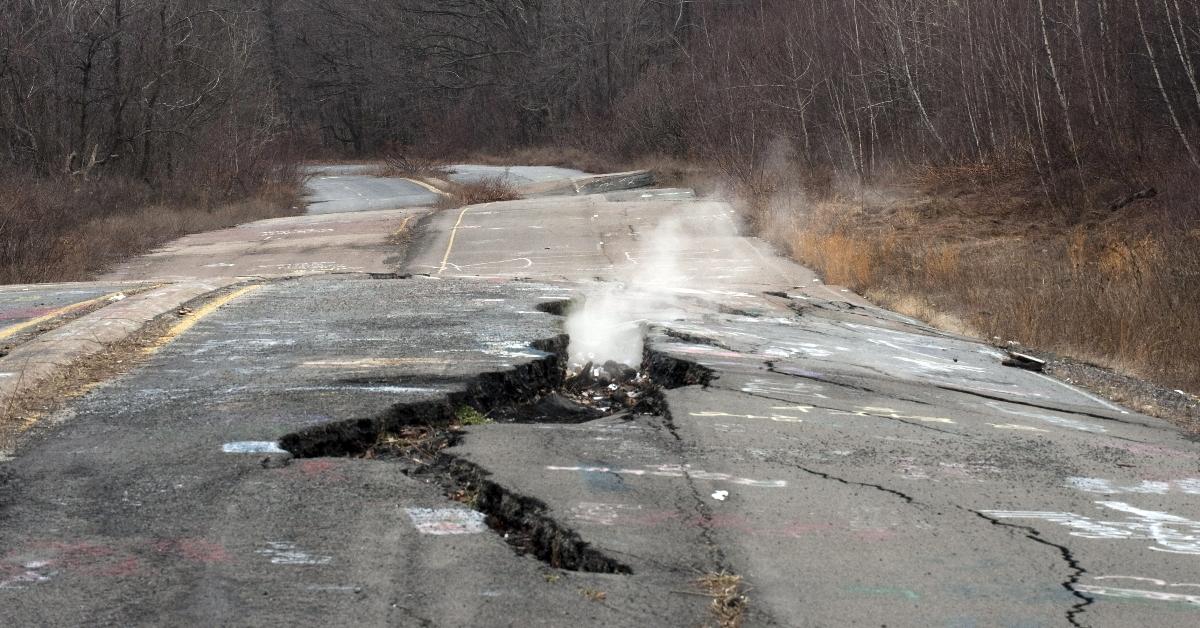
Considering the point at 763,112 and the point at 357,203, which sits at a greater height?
the point at 763,112

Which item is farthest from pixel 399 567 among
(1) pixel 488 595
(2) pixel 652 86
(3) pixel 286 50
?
(3) pixel 286 50

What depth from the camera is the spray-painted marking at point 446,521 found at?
13.9 feet

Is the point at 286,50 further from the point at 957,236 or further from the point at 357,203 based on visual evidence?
the point at 957,236

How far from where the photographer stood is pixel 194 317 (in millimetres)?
9172

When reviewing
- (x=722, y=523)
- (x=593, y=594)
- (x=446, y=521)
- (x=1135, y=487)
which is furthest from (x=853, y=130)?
(x=593, y=594)

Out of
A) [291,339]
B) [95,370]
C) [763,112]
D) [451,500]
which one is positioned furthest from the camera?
[763,112]

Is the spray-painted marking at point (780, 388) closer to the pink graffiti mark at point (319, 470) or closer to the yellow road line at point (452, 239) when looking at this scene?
the pink graffiti mark at point (319, 470)

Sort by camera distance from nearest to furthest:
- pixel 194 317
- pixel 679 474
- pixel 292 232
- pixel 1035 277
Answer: pixel 679 474
pixel 194 317
pixel 1035 277
pixel 292 232

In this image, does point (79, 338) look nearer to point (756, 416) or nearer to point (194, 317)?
point (194, 317)

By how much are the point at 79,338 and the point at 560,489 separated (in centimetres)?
419

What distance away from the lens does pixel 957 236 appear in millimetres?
20562

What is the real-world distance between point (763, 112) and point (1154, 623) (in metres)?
27.0

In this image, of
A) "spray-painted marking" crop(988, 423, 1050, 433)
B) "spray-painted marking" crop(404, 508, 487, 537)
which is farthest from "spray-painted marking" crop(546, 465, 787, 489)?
"spray-painted marking" crop(988, 423, 1050, 433)

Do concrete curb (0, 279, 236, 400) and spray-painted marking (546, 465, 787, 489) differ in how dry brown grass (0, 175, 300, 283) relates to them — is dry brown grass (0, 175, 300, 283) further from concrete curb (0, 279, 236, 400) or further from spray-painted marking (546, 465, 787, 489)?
spray-painted marking (546, 465, 787, 489)
